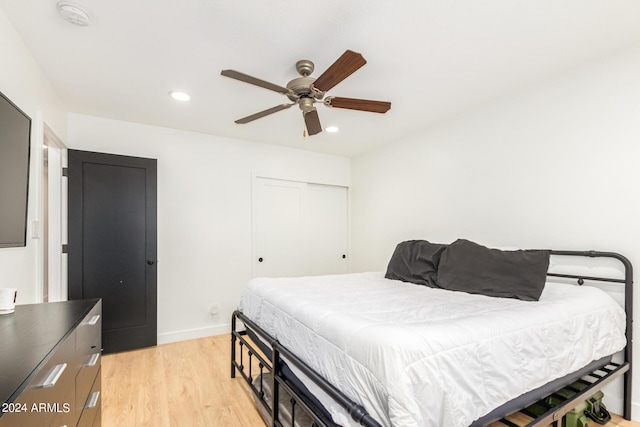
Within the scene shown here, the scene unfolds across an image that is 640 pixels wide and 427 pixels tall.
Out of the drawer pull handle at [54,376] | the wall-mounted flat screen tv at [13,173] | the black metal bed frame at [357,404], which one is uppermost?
the wall-mounted flat screen tv at [13,173]

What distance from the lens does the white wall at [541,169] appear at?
2.09m

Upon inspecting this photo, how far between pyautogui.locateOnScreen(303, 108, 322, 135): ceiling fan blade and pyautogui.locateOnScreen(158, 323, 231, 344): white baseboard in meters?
2.69

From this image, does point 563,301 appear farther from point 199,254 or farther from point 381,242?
point 199,254

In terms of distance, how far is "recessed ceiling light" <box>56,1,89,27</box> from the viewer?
1.65 metres

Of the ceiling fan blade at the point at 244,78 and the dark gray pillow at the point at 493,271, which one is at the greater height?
the ceiling fan blade at the point at 244,78

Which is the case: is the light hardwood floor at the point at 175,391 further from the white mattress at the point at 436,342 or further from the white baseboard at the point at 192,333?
the white mattress at the point at 436,342

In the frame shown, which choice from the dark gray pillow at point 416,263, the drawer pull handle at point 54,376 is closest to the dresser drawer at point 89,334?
the drawer pull handle at point 54,376

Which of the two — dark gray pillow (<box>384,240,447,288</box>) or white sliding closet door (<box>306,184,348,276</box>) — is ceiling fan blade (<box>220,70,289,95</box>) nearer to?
dark gray pillow (<box>384,240,447,288</box>)

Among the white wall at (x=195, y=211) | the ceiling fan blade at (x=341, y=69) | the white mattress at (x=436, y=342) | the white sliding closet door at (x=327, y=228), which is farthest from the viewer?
the white sliding closet door at (x=327, y=228)

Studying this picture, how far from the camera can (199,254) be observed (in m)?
3.73

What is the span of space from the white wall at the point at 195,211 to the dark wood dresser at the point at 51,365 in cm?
191

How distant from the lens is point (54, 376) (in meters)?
0.94

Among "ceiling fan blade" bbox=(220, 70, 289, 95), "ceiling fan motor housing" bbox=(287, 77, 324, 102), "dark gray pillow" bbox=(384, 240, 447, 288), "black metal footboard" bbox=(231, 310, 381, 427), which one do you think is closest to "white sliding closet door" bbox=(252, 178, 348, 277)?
"dark gray pillow" bbox=(384, 240, 447, 288)

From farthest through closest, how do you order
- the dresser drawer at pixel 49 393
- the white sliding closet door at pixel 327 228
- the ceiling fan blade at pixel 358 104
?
the white sliding closet door at pixel 327 228 → the ceiling fan blade at pixel 358 104 → the dresser drawer at pixel 49 393
